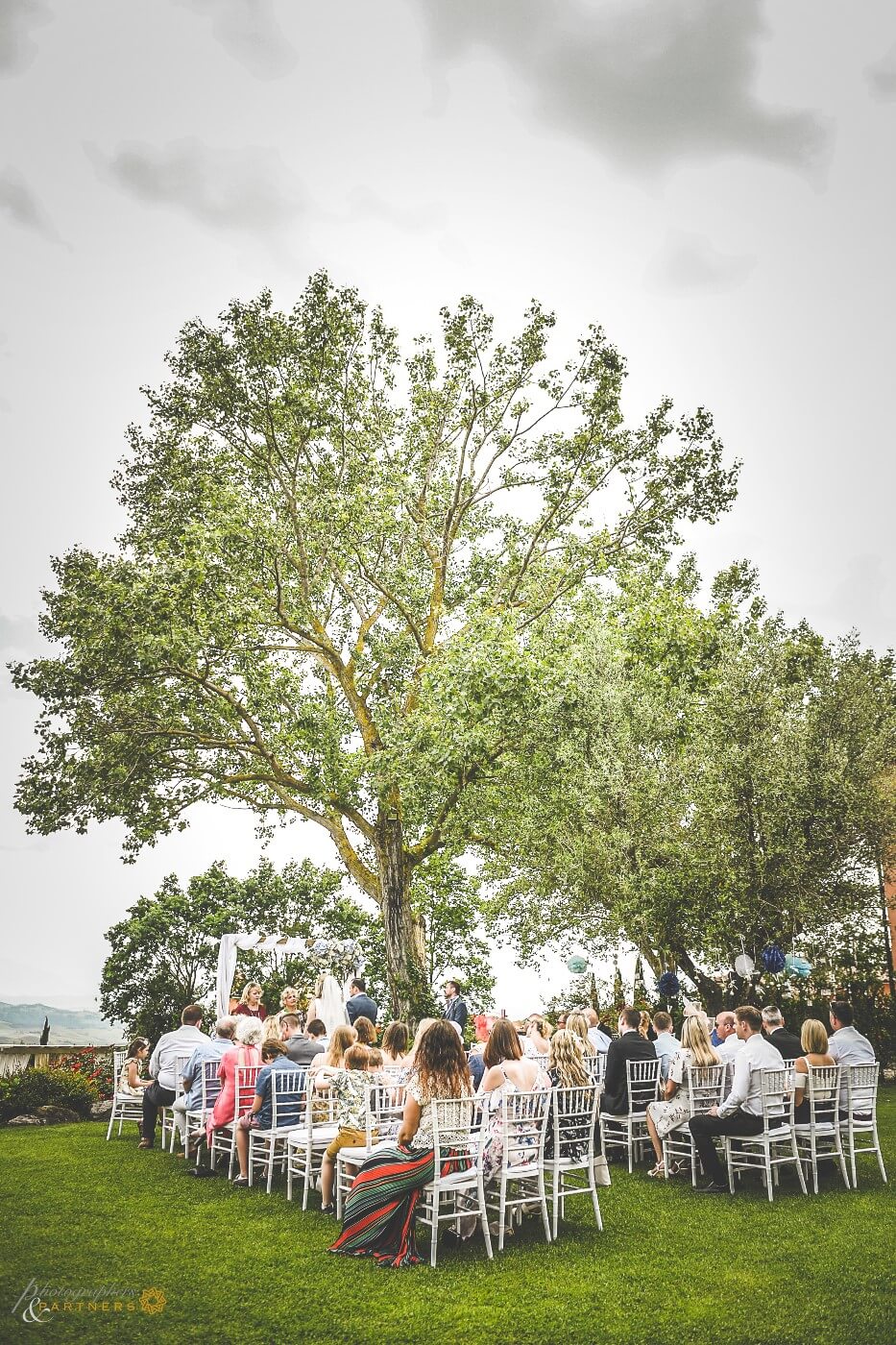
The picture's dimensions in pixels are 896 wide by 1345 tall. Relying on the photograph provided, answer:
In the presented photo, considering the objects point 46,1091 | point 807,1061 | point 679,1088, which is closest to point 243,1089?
point 679,1088

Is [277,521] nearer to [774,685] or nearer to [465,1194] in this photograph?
[774,685]

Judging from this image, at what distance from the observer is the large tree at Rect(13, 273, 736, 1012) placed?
14.1 m

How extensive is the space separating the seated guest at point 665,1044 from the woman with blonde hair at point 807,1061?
51.1 inches

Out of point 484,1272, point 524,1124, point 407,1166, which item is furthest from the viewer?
point 524,1124

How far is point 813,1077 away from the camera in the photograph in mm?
7809

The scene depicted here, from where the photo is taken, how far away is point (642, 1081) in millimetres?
9164

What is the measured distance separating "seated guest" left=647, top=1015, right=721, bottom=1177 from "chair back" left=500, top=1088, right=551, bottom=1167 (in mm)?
2315

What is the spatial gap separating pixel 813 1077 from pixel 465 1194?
3462 mm

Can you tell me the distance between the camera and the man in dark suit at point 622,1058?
916 cm

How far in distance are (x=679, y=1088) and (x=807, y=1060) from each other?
4.24ft

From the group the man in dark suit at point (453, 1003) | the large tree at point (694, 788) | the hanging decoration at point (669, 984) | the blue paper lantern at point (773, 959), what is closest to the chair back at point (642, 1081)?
the man in dark suit at point (453, 1003)

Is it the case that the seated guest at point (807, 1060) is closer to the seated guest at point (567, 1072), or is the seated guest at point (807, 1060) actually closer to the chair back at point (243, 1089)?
the seated guest at point (567, 1072)

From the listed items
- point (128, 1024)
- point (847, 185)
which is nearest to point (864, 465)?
point (847, 185)

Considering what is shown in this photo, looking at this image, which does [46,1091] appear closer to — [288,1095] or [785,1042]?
[288,1095]
